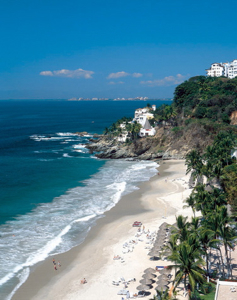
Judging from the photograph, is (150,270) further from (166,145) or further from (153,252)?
(166,145)

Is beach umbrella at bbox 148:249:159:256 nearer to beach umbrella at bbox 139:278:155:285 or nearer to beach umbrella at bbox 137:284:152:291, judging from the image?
beach umbrella at bbox 139:278:155:285

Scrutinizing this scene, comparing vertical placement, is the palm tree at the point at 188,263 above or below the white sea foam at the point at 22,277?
above

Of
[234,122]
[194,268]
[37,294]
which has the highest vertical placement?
[234,122]

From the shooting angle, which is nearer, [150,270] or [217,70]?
[150,270]

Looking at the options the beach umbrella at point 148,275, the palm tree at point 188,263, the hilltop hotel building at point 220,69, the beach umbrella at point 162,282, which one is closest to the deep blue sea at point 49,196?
the beach umbrella at point 148,275

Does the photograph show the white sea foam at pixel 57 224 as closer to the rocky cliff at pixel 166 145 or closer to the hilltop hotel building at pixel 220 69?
the rocky cliff at pixel 166 145

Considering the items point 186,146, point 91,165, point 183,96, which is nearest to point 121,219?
point 91,165

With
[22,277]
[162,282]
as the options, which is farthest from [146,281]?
[22,277]

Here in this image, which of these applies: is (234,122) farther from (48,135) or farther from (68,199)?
(48,135)
